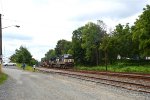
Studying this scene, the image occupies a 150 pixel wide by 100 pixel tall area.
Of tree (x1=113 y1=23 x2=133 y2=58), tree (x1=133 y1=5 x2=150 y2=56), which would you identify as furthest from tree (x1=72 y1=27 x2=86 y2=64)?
tree (x1=133 y1=5 x2=150 y2=56)

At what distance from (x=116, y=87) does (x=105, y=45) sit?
190ft

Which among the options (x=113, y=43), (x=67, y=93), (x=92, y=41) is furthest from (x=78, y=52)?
(x=67, y=93)

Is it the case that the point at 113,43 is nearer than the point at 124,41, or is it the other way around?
the point at 113,43

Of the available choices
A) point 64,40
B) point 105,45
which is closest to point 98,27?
point 105,45

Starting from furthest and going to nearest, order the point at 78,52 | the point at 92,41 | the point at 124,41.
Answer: the point at 78,52, the point at 92,41, the point at 124,41

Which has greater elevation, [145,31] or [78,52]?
[145,31]

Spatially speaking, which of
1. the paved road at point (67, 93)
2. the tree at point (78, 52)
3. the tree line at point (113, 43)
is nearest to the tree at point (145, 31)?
the tree line at point (113, 43)

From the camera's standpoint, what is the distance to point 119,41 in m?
99.6

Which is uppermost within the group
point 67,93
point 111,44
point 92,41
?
point 92,41

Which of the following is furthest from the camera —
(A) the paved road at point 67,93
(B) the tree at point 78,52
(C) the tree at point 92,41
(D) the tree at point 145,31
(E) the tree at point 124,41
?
(B) the tree at point 78,52

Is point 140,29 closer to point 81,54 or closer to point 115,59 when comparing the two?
point 115,59

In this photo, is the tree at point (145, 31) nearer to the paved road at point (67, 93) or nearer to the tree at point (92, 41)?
the tree at point (92, 41)

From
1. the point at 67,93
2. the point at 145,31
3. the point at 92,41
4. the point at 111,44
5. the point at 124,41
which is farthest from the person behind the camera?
the point at 92,41

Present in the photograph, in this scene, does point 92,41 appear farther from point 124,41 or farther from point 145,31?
point 145,31
